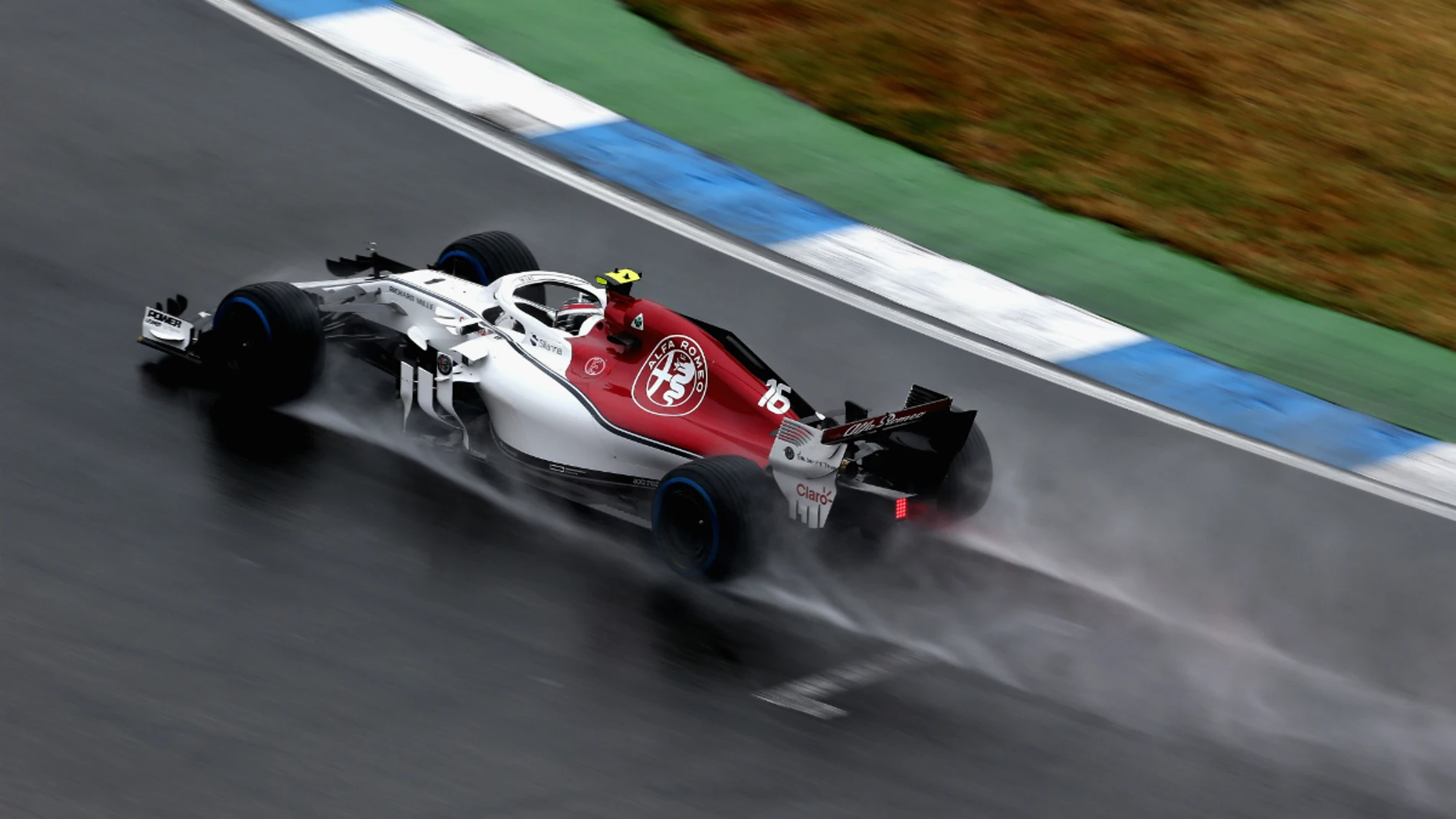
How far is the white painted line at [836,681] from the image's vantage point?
321 inches

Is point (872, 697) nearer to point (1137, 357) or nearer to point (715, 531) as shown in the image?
point (715, 531)

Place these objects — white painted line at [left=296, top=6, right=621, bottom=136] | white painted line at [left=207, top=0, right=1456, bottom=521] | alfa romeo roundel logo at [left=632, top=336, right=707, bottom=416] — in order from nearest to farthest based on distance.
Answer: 1. alfa romeo roundel logo at [left=632, top=336, right=707, bottom=416]
2. white painted line at [left=207, top=0, right=1456, bottom=521]
3. white painted line at [left=296, top=6, right=621, bottom=136]

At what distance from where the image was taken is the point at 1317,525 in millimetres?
10445

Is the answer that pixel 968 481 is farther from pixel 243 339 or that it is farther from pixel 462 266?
pixel 243 339

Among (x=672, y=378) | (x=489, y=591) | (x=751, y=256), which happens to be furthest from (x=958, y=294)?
(x=489, y=591)

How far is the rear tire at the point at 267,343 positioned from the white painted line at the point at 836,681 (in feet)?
11.1

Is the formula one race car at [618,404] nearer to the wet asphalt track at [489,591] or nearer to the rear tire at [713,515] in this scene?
the rear tire at [713,515]

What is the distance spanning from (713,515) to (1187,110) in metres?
8.01

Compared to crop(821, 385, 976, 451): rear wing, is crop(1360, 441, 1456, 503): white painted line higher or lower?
higher

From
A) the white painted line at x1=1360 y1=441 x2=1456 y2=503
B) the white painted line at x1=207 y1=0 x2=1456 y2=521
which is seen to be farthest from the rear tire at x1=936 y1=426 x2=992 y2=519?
the white painted line at x1=1360 y1=441 x2=1456 y2=503

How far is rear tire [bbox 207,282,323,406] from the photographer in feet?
32.0

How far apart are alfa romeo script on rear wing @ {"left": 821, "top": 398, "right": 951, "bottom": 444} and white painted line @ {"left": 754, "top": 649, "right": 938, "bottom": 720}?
107cm

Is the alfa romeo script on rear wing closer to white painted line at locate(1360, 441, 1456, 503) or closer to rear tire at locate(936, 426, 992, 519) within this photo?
rear tire at locate(936, 426, 992, 519)

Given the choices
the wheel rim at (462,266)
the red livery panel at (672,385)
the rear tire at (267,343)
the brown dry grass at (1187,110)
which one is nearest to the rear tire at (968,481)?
the red livery panel at (672,385)
